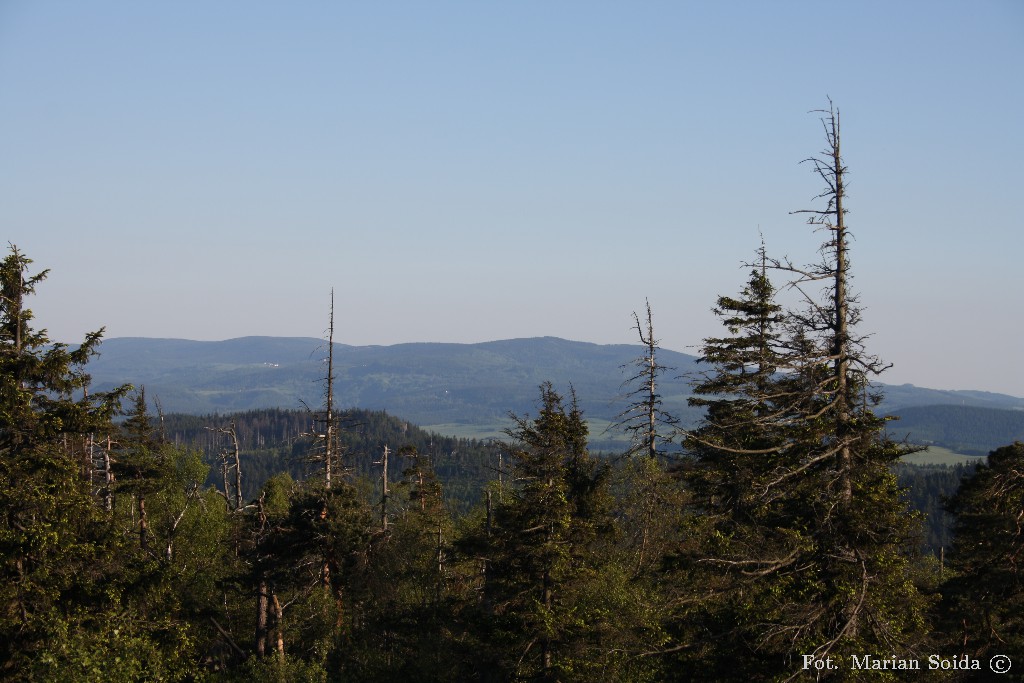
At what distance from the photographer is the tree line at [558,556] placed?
15242 mm

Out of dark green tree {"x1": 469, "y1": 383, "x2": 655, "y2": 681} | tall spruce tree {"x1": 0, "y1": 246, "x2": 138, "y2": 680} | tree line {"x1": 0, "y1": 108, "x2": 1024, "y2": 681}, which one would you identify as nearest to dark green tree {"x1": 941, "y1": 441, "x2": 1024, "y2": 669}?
tree line {"x1": 0, "y1": 108, "x2": 1024, "y2": 681}

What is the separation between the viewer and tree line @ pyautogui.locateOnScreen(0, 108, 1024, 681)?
1524 centimetres

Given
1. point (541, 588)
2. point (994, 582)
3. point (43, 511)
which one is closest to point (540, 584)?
point (541, 588)

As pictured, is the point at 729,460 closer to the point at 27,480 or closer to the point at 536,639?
the point at 536,639

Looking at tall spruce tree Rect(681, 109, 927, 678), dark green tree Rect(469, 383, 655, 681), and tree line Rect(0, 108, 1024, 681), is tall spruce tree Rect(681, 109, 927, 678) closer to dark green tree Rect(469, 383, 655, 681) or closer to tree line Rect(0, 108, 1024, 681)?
tree line Rect(0, 108, 1024, 681)

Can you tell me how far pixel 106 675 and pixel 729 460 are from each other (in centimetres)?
1493

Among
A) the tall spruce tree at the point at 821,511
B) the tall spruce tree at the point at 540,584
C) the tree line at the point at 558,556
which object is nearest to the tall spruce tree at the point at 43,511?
the tree line at the point at 558,556

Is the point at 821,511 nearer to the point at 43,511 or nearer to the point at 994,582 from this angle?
the point at 994,582

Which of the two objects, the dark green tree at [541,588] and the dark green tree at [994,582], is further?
the dark green tree at [541,588]

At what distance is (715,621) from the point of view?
58.0 ft

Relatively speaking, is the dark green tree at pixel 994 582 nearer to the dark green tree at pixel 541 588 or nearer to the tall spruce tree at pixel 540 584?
the dark green tree at pixel 541 588

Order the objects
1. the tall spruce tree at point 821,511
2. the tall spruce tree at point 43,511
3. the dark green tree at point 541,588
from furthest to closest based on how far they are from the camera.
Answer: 1. the dark green tree at point 541,588
2. the tall spruce tree at point 43,511
3. the tall spruce tree at point 821,511

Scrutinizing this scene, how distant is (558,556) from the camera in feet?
91.6

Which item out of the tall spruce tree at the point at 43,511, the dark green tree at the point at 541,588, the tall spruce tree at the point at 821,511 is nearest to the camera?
the tall spruce tree at the point at 821,511
